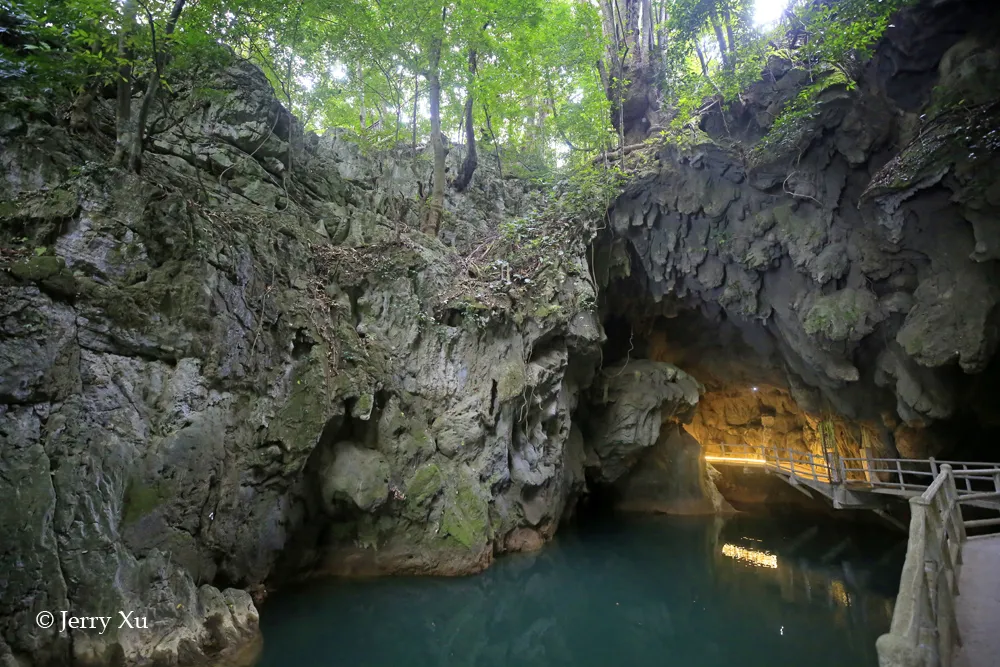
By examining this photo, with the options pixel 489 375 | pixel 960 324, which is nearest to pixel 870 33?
pixel 960 324

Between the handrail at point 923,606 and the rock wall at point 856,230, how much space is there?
23.1 ft

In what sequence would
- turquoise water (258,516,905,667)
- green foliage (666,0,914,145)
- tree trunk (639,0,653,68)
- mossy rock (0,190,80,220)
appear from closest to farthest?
1. mossy rock (0,190,80,220)
2. turquoise water (258,516,905,667)
3. green foliage (666,0,914,145)
4. tree trunk (639,0,653,68)

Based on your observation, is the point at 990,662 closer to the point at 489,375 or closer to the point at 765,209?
the point at 489,375

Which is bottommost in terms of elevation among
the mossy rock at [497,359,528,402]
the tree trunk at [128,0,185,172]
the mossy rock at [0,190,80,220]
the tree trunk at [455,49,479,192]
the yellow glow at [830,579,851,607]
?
the yellow glow at [830,579,851,607]

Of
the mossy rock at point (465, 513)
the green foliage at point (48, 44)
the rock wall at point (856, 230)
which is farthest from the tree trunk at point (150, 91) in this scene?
the rock wall at point (856, 230)

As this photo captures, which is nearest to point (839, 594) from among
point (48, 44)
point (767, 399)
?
point (767, 399)

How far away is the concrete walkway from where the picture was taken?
3410 millimetres

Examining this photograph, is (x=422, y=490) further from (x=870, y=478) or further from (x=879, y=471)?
(x=870, y=478)

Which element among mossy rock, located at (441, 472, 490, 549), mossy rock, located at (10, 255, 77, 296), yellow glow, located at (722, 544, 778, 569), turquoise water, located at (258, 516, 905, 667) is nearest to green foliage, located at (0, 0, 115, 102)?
mossy rock, located at (10, 255, 77, 296)

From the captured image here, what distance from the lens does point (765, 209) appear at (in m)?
12.1

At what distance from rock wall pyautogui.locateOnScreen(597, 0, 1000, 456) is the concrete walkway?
521 cm

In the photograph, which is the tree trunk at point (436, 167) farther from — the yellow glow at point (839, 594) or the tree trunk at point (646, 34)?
the yellow glow at point (839, 594)

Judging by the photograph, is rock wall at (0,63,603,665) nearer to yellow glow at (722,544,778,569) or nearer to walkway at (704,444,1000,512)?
yellow glow at (722,544,778,569)

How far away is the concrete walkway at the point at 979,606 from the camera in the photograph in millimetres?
3410
